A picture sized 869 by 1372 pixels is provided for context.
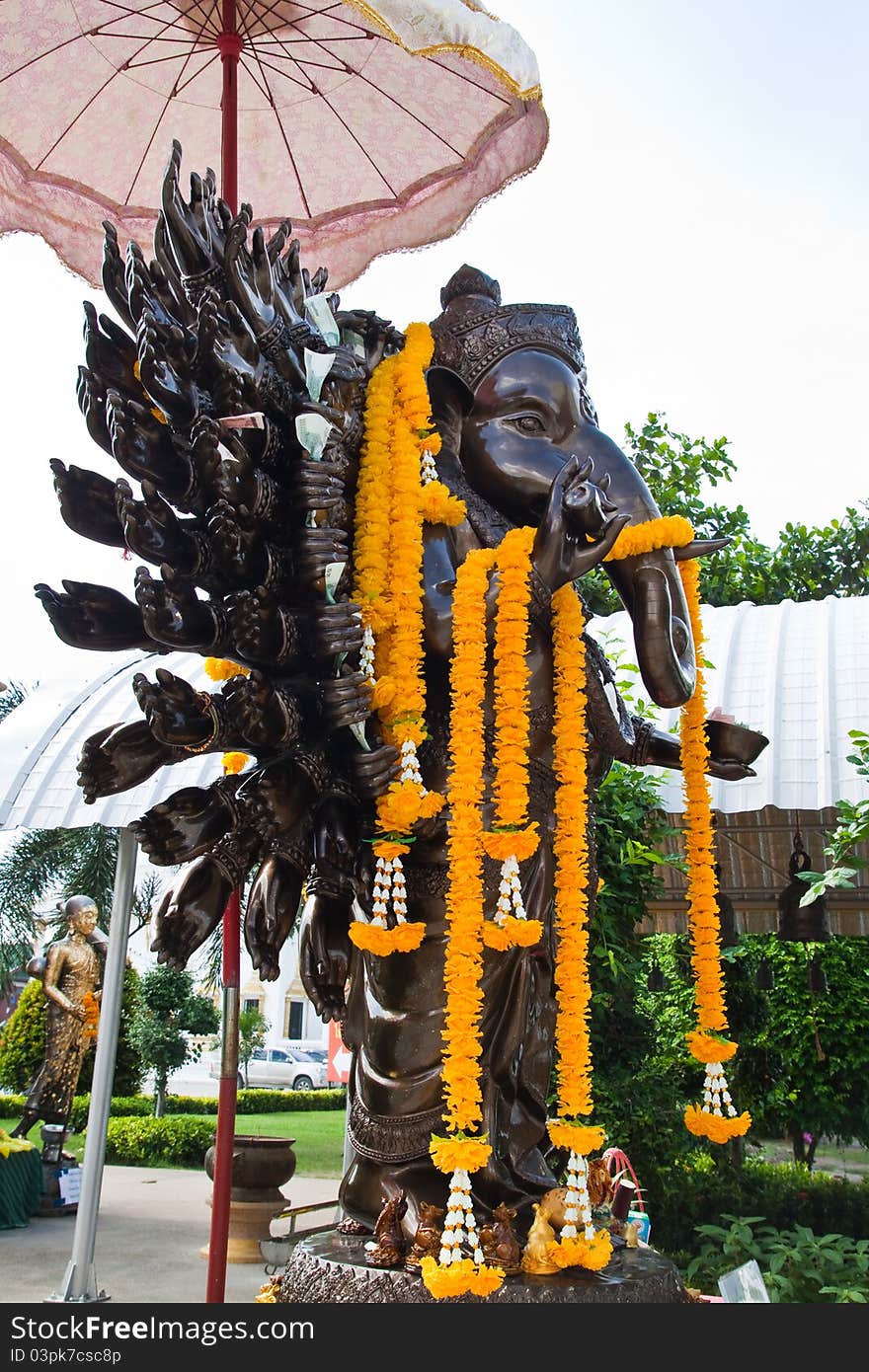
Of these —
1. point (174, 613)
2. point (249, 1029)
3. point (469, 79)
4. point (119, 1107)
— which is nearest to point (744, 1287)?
point (174, 613)

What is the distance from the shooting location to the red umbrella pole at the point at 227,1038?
3.05 m

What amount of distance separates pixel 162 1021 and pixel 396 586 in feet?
53.9

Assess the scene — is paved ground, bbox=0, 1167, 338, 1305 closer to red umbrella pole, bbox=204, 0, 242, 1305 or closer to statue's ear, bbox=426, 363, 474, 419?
red umbrella pole, bbox=204, 0, 242, 1305

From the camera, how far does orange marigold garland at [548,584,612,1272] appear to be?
8.34ft

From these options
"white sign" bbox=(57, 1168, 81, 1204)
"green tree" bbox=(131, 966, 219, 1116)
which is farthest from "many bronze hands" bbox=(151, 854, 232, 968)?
"green tree" bbox=(131, 966, 219, 1116)

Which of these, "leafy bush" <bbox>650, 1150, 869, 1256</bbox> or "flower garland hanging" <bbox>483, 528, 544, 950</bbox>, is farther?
"leafy bush" <bbox>650, 1150, 869, 1256</bbox>

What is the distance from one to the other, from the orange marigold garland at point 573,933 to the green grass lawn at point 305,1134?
10.7 metres

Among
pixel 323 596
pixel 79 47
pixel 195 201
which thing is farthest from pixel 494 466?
pixel 79 47

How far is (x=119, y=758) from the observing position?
2.57 metres

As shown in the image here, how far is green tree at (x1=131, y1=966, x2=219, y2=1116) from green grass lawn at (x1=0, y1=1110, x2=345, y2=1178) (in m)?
1.38

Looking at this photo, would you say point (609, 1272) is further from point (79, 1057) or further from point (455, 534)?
point (79, 1057)

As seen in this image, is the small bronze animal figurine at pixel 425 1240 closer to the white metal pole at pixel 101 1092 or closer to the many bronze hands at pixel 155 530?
the many bronze hands at pixel 155 530

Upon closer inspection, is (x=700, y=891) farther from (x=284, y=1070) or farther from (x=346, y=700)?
(x=284, y=1070)

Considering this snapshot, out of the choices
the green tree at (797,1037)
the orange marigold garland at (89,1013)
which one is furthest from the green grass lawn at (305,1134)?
the green tree at (797,1037)
